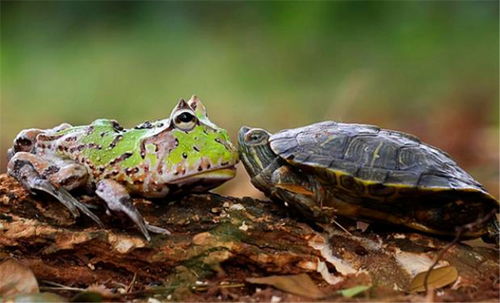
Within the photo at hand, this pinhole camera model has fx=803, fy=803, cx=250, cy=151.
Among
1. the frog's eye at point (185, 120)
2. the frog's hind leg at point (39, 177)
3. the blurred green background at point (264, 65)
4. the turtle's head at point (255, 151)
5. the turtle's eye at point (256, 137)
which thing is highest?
the frog's eye at point (185, 120)

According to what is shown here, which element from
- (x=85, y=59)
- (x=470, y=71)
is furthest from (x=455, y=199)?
(x=85, y=59)

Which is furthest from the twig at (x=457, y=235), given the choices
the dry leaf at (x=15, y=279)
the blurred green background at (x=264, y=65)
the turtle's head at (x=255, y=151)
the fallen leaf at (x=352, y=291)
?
the blurred green background at (x=264, y=65)

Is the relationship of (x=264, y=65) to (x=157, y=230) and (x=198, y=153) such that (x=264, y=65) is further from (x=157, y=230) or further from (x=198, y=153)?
(x=157, y=230)

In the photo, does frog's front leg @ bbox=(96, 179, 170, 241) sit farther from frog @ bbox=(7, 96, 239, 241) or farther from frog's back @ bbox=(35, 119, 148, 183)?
frog's back @ bbox=(35, 119, 148, 183)

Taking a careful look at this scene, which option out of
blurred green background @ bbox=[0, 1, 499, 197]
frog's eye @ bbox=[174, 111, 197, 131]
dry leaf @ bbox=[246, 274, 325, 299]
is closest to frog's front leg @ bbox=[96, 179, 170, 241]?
frog's eye @ bbox=[174, 111, 197, 131]

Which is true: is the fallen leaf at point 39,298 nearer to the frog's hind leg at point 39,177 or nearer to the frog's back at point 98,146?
the frog's hind leg at point 39,177

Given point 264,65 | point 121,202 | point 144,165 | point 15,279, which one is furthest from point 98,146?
point 264,65
